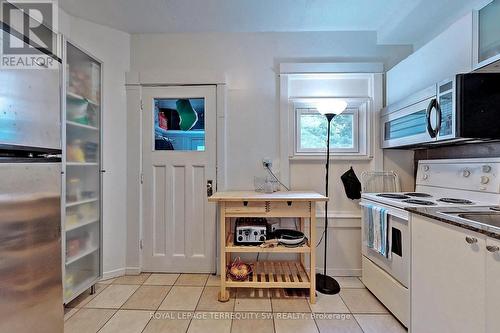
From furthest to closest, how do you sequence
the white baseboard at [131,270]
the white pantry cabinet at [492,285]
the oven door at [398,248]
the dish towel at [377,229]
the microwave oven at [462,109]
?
the white baseboard at [131,270] < the dish towel at [377,229] < the oven door at [398,248] < the microwave oven at [462,109] < the white pantry cabinet at [492,285]

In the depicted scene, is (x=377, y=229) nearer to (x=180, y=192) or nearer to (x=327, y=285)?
(x=327, y=285)

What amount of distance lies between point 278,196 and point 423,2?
195 centimetres

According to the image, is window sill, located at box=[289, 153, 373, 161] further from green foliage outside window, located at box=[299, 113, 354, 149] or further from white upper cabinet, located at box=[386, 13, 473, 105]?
white upper cabinet, located at box=[386, 13, 473, 105]

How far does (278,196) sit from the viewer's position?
2033mm

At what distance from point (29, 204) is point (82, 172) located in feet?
3.94

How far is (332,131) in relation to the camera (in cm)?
257

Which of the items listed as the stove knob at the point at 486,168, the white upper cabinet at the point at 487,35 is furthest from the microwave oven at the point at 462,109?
the stove knob at the point at 486,168

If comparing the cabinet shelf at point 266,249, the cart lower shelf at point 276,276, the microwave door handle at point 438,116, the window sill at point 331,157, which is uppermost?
the microwave door handle at point 438,116

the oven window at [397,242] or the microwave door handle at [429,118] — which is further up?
the microwave door handle at [429,118]

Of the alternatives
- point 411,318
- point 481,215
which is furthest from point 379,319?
point 481,215

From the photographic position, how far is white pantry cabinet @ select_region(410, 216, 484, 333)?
108cm

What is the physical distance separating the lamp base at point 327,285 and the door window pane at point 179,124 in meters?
1.73

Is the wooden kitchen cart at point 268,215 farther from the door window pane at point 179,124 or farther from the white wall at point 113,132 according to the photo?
the white wall at point 113,132

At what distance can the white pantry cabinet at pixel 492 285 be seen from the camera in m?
0.99
